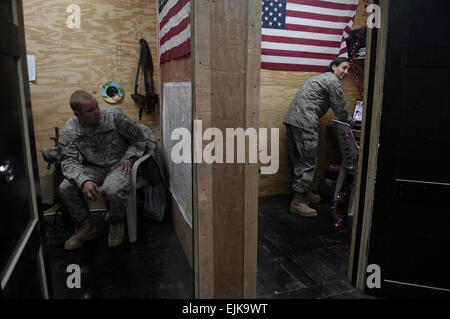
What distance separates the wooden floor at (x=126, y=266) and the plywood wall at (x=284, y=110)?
1532 millimetres

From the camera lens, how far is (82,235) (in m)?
2.59

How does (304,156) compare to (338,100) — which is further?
(304,156)

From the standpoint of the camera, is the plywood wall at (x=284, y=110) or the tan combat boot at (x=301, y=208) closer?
the tan combat boot at (x=301, y=208)

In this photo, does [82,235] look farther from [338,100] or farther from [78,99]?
[338,100]

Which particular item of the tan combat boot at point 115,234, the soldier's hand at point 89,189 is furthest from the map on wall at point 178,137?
the soldier's hand at point 89,189

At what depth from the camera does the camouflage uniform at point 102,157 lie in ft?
8.30

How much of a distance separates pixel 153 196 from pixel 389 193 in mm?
1972

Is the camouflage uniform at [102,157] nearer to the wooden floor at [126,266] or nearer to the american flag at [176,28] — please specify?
the wooden floor at [126,266]

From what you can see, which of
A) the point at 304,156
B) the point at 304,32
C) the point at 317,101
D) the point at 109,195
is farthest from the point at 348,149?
the point at 109,195

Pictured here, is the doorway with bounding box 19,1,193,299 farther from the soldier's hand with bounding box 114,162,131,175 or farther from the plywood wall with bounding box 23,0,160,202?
Result: the soldier's hand with bounding box 114,162,131,175

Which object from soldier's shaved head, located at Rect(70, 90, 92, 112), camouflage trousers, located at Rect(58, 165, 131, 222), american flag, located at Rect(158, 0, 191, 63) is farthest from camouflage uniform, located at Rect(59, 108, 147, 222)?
american flag, located at Rect(158, 0, 191, 63)

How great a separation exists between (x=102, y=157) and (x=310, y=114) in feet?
6.56

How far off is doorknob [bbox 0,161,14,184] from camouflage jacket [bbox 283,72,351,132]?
2.65 meters
